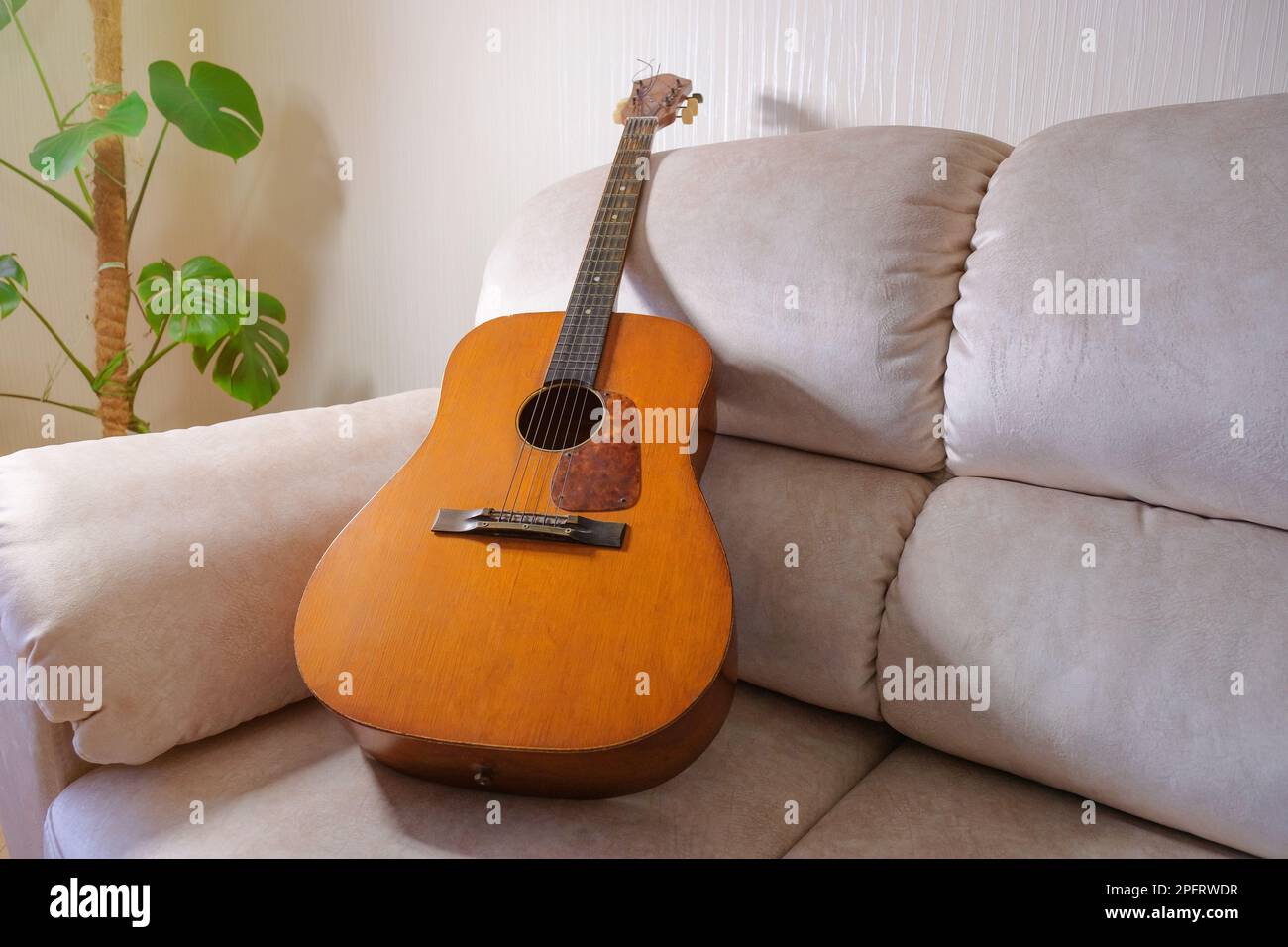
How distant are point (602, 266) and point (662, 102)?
1.11 ft

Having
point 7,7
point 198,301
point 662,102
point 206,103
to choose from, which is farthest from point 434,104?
point 7,7

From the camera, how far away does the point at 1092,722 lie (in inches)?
30.1

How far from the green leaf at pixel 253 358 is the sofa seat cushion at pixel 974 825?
1728 millimetres

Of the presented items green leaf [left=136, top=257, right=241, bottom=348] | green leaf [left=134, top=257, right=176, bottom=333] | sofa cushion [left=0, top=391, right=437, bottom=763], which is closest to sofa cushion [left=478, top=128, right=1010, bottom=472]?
sofa cushion [left=0, top=391, right=437, bottom=763]

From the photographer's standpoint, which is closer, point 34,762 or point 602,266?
point 34,762

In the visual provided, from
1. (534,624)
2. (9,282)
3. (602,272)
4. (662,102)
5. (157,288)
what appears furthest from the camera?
(157,288)

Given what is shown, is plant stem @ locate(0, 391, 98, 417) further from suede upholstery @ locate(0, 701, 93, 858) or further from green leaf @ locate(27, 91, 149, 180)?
suede upholstery @ locate(0, 701, 93, 858)

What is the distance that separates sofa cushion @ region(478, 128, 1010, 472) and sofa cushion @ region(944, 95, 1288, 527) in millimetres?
49

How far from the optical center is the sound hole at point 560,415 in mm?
982

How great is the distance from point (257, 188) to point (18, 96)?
573mm

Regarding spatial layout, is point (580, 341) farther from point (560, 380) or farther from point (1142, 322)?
point (1142, 322)

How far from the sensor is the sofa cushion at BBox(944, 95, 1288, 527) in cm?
74

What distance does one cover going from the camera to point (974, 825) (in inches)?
30.7
